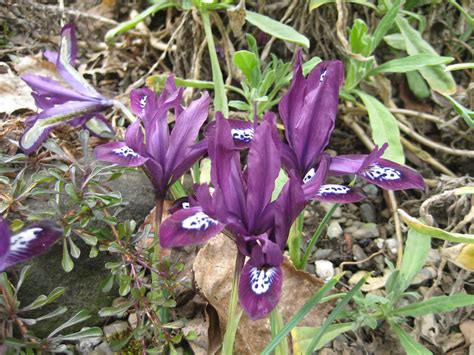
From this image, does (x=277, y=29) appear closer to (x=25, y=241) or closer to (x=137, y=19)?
(x=137, y=19)

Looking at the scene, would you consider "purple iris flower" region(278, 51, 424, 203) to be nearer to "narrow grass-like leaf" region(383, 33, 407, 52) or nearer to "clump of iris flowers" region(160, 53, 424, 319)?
"clump of iris flowers" region(160, 53, 424, 319)

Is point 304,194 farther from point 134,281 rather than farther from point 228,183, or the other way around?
point 134,281

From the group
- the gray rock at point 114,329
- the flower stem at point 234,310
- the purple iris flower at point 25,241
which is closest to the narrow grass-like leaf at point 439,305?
the flower stem at point 234,310

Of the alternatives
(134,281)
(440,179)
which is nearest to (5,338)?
(134,281)

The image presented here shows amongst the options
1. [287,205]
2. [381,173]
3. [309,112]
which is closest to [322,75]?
[309,112]

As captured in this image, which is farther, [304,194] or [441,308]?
[441,308]

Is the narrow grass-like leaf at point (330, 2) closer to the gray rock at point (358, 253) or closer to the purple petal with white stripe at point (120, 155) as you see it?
the gray rock at point (358, 253)

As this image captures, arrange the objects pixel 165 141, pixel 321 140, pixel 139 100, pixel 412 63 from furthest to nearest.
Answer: pixel 412 63 < pixel 139 100 < pixel 165 141 < pixel 321 140
